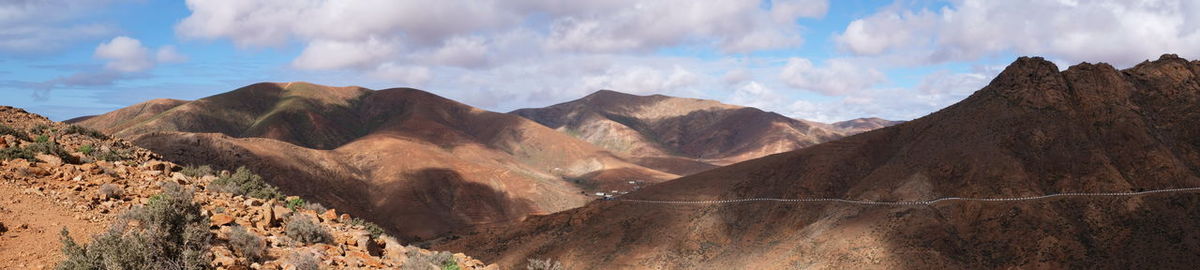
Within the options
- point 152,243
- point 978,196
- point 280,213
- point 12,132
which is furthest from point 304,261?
point 978,196

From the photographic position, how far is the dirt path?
A: 820cm

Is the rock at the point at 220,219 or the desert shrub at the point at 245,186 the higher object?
the desert shrub at the point at 245,186

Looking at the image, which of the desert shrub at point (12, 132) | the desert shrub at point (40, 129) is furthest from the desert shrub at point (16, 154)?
the desert shrub at point (40, 129)

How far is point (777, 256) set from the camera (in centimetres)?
3778

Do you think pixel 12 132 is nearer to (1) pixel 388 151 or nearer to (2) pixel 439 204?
(2) pixel 439 204

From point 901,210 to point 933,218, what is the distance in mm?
1903

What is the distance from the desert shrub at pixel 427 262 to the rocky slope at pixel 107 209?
0.21 feet

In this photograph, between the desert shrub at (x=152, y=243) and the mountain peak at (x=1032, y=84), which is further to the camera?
the mountain peak at (x=1032, y=84)

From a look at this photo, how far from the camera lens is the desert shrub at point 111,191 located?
425 inches

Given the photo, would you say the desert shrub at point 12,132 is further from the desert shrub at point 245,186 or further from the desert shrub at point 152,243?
the desert shrub at point 152,243

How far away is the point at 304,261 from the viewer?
32.6ft

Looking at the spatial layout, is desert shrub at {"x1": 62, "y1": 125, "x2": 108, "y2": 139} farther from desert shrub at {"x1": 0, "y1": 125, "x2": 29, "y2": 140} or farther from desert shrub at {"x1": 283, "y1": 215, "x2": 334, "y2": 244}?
desert shrub at {"x1": 283, "y1": 215, "x2": 334, "y2": 244}

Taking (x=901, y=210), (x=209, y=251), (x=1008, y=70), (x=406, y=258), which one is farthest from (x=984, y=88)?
(x=209, y=251)

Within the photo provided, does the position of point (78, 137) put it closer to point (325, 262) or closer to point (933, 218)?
point (325, 262)
